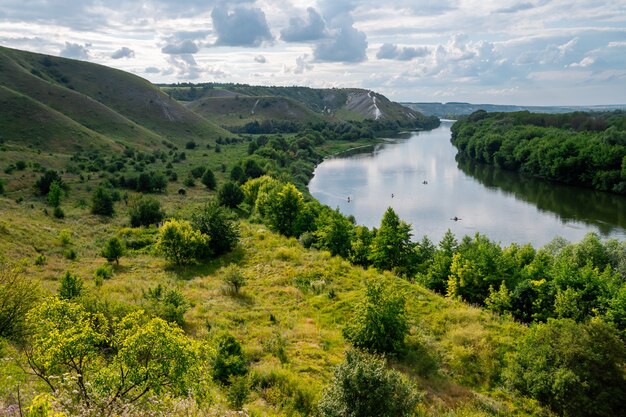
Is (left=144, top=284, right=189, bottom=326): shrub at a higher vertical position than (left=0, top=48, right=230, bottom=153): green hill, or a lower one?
lower

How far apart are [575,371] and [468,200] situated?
59.3 m

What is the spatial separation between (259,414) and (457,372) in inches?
426

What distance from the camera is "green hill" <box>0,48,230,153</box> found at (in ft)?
336

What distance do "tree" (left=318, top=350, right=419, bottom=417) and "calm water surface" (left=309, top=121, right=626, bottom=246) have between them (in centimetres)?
4165

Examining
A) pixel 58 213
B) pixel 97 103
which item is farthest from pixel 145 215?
pixel 97 103

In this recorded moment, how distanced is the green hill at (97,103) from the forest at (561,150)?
287ft

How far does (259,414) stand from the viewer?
45.8 ft

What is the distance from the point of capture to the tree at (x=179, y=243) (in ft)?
114

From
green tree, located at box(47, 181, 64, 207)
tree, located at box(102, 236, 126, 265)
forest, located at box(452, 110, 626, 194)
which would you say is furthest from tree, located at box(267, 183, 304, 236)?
forest, located at box(452, 110, 626, 194)

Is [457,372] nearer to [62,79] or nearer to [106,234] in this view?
[106,234]

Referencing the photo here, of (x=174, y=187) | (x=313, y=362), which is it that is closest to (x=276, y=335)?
(x=313, y=362)

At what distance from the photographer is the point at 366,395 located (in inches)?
544

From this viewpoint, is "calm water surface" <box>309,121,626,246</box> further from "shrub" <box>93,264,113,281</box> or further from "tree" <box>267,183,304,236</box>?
"shrub" <box>93,264,113,281</box>

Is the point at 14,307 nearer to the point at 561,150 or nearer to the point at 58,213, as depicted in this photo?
the point at 58,213
